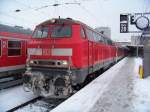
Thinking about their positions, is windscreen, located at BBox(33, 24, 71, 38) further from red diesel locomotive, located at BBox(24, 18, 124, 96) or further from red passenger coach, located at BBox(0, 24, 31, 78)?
red passenger coach, located at BBox(0, 24, 31, 78)

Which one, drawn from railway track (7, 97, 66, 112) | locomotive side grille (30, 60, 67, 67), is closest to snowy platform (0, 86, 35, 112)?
railway track (7, 97, 66, 112)

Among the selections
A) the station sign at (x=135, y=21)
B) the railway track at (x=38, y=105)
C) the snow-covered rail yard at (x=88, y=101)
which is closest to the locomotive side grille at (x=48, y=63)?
the snow-covered rail yard at (x=88, y=101)

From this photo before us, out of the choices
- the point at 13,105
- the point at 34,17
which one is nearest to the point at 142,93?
the point at 13,105

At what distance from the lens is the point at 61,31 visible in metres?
9.20

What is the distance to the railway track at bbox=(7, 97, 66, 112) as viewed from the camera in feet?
26.5

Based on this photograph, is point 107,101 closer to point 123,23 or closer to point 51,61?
point 51,61

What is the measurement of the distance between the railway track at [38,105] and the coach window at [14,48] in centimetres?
334

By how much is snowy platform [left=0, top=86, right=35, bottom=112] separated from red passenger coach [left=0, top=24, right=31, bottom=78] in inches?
43.1

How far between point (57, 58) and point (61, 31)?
1.11m

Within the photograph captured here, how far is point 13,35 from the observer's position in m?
12.0

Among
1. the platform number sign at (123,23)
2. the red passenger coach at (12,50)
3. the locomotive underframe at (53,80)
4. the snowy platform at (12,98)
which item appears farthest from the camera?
the platform number sign at (123,23)

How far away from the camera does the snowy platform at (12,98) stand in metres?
8.35

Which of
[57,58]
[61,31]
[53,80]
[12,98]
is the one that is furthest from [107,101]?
[12,98]

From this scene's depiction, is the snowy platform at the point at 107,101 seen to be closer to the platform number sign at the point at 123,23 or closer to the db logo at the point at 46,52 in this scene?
the db logo at the point at 46,52
